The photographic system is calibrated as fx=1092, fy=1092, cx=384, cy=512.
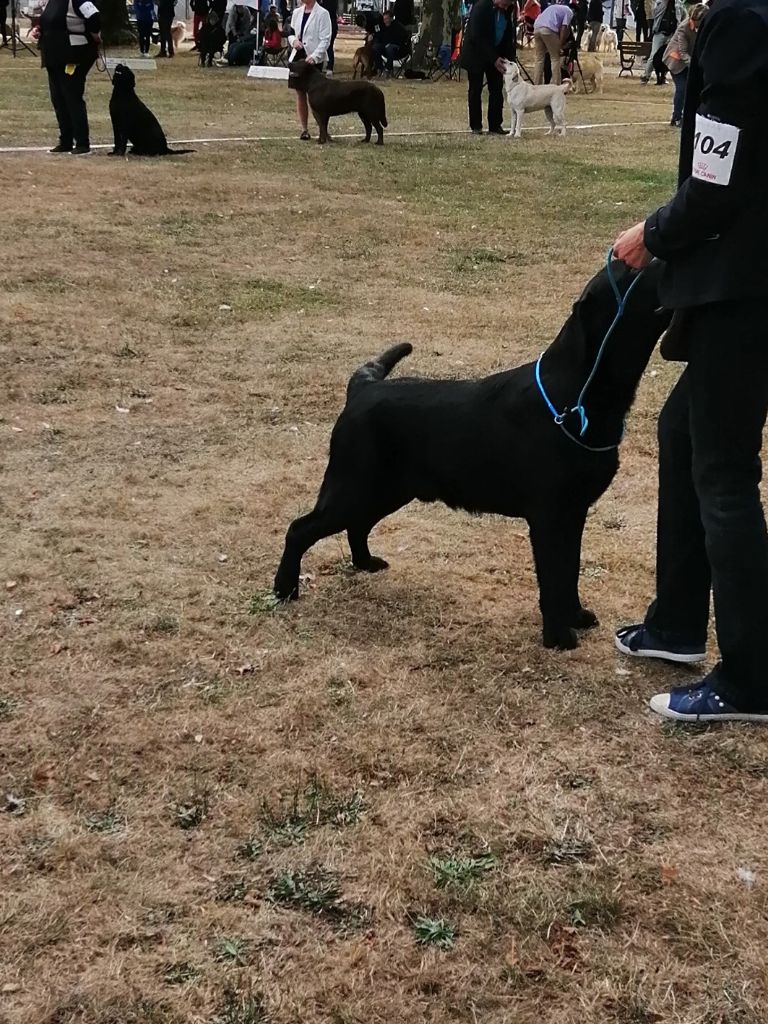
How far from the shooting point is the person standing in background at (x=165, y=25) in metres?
28.3

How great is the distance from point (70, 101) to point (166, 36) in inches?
737

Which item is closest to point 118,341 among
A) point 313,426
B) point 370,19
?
point 313,426

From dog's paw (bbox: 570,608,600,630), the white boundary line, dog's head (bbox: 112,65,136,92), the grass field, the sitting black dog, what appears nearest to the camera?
the grass field

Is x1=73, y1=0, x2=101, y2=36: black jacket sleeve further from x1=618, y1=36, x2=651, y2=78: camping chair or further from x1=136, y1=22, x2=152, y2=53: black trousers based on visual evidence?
x1=618, y1=36, x2=651, y2=78: camping chair

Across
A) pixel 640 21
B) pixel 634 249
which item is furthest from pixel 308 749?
pixel 640 21

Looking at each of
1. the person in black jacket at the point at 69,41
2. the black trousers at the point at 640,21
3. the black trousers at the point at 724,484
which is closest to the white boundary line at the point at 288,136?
the person in black jacket at the point at 69,41

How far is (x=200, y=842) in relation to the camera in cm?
260

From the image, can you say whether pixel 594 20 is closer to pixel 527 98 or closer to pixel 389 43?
pixel 389 43

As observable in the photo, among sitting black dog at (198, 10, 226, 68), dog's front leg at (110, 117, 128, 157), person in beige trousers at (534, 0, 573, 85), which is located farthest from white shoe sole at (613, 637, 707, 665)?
sitting black dog at (198, 10, 226, 68)

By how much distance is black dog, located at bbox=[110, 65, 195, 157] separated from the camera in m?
12.7

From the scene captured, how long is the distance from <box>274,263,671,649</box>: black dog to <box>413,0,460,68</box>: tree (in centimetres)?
2512

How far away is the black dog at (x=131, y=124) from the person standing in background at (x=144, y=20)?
17.2 m

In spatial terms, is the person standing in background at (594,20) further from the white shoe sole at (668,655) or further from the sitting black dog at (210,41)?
the white shoe sole at (668,655)

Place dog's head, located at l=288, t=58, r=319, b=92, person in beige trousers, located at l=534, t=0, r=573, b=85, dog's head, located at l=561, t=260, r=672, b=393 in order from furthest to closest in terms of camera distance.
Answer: person in beige trousers, located at l=534, t=0, r=573, b=85 < dog's head, located at l=288, t=58, r=319, b=92 < dog's head, located at l=561, t=260, r=672, b=393
